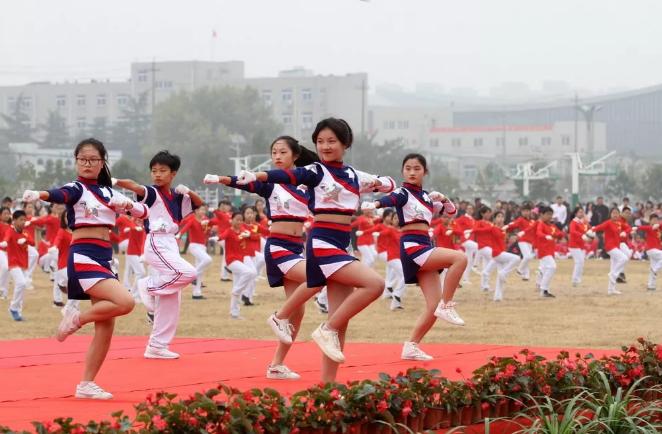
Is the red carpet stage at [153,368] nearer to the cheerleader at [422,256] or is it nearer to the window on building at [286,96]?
the cheerleader at [422,256]

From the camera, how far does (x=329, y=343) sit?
775 cm

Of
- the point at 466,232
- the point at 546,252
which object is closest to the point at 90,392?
the point at 466,232

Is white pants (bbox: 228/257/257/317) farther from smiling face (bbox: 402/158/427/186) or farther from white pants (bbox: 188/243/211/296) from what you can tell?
smiling face (bbox: 402/158/427/186)

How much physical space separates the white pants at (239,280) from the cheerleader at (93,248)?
8687 millimetres

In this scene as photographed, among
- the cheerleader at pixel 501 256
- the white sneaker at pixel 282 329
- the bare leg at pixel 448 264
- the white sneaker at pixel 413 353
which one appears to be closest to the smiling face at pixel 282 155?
the white sneaker at pixel 282 329

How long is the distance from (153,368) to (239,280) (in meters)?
7.68

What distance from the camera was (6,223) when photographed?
18359 millimetres

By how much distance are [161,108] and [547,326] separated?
70277 millimetres

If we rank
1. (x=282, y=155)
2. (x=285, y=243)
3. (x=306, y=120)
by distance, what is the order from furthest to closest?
(x=306, y=120)
(x=285, y=243)
(x=282, y=155)

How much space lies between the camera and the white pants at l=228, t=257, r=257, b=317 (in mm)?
16953

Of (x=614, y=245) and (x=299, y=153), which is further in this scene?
(x=614, y=245)

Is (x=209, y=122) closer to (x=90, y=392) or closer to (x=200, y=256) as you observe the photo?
(x=200, y=256)

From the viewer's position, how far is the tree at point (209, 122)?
258 ft

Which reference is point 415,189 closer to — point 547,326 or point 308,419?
point 308,419
